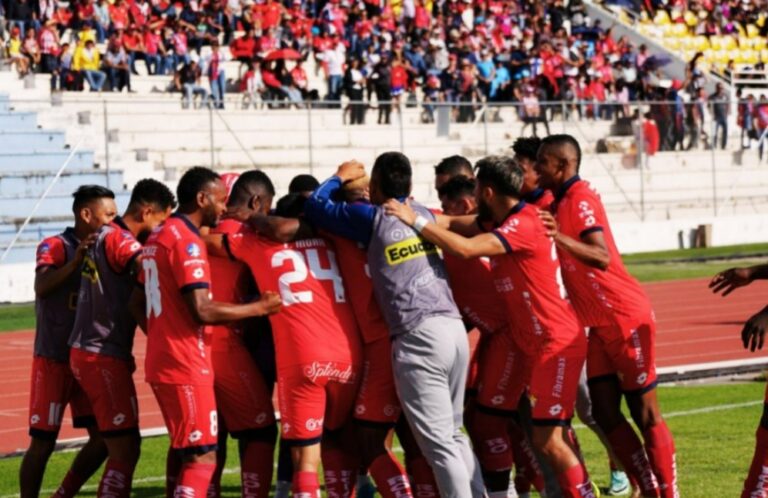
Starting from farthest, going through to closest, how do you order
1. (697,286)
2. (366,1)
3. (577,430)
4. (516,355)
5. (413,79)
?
(366,1) < (413,79) < (697,286) < (577,430) < (516,355)

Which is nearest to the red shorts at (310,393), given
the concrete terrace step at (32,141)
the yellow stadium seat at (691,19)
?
Answer: the concrete terrace step at (32,141)

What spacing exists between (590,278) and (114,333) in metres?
2.97

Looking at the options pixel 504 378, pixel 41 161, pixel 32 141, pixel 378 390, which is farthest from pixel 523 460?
pixel 32 141

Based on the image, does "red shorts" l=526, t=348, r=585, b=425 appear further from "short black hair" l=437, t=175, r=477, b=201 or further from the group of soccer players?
"short black hair" l=437, t=175, r=477, b=201

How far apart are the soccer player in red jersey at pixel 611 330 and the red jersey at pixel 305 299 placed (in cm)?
149

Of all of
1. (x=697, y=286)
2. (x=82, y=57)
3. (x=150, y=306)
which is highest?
(x=82, y=57)

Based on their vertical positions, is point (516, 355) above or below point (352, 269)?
below

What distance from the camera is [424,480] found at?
9289 mm

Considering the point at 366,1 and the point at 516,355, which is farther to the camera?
the point at 366,1

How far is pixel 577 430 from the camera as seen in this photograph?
522 inches

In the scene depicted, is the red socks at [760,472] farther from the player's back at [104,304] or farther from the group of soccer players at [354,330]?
the player's back at [104,304]

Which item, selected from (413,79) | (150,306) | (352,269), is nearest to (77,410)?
(150,306)

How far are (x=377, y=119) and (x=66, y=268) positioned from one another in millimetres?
21073

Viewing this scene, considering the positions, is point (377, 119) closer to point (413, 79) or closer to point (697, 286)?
point (413, 79)
